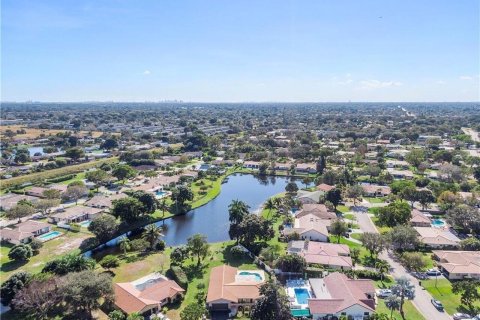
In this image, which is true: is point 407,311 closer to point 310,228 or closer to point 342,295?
point 342,295

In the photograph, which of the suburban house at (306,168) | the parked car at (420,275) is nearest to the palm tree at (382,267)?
the parked car at (420,275)

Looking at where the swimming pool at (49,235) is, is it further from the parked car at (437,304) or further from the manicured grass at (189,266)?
the parked car at (437,304)

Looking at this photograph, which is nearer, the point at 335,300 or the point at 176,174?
the point at 335,300

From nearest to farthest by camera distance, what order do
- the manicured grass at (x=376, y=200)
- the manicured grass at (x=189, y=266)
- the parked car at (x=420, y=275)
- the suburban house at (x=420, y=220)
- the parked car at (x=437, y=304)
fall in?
the parked car at (x=437, y=304), the manicured grass at (x=189, y=266), the parked car at (x=420, y=275), the suburban house at (x=420, y=220), the manicured grass at (x=376, y=200)

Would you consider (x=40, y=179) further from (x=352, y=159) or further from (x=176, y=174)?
(x=352, y=159)

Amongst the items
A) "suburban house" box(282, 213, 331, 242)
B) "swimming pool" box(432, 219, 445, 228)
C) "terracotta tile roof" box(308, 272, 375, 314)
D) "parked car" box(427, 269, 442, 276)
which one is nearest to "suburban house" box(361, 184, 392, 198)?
"swimming pool" box(432, 219, 445, 228)

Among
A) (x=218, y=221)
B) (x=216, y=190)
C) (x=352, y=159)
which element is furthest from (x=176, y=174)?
(x=352, y=159)
